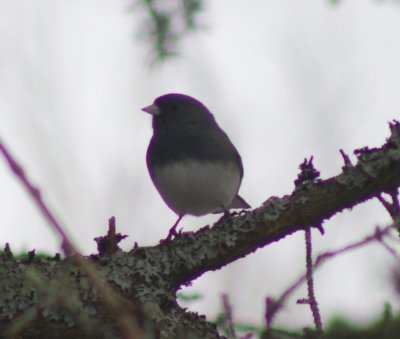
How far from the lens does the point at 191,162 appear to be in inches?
113

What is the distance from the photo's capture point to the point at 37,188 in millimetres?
615

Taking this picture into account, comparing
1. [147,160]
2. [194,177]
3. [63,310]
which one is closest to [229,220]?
[63,310]

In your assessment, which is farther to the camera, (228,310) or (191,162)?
(191,162)

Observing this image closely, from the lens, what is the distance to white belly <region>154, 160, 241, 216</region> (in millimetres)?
2867

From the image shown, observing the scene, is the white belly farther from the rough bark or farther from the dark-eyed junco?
the rough bark

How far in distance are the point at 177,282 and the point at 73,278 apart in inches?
12.4

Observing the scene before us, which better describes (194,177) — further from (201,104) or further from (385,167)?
(385,167)

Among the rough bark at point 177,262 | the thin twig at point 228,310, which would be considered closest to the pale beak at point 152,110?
the rough bark at point 177,262

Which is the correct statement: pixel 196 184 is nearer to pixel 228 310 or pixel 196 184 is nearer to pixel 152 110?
pixel 152 110

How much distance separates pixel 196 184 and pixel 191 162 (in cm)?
10

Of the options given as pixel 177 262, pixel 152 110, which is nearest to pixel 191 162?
pixel 152 110

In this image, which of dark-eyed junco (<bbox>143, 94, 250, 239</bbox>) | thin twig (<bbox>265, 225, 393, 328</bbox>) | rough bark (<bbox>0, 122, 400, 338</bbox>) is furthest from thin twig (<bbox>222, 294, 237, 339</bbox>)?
dark-eyed junco (<bbox>143, 94, 250, 239</bbox>)

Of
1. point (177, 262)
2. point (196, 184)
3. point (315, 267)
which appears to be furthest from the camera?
point (196, 184)

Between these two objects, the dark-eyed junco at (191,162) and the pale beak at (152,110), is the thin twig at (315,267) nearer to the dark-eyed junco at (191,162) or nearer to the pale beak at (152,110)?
the dark-eyed junco at (191,162)
